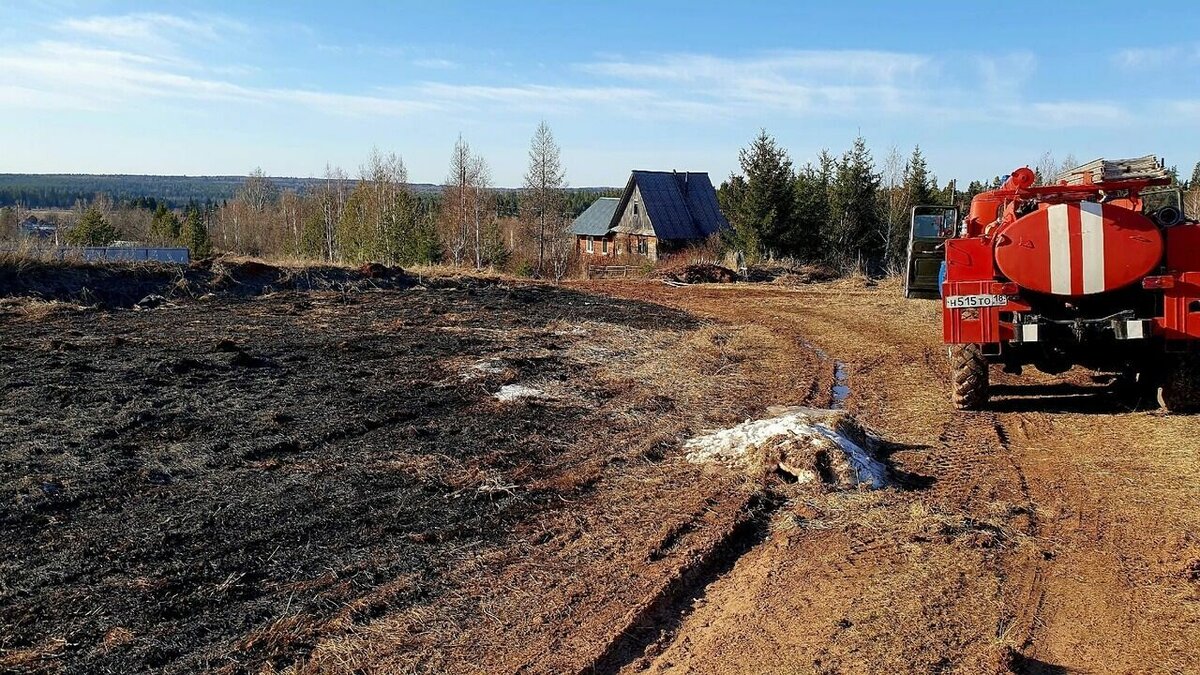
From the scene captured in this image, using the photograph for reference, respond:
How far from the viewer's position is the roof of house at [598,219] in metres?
49.6

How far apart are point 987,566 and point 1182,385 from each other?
4.50m

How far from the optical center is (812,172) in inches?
1259

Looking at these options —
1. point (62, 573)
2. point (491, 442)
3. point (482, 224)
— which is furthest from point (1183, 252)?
point (482, 224)

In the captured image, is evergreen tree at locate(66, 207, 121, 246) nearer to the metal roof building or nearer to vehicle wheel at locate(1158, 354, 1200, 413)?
the metal roof building

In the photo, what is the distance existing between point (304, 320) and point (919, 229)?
963 centimetres

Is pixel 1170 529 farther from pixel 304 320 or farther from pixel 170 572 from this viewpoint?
pixel 304 320

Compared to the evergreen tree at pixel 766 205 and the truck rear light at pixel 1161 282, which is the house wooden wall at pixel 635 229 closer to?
the evergreen tree at pixel 766 205

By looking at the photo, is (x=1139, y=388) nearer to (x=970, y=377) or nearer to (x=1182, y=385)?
(x=1182, y=385)

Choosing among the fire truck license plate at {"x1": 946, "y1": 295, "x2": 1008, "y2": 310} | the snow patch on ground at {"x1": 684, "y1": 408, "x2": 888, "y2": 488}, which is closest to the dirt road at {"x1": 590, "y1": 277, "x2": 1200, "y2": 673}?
the snow patch on ground at {"x1": 684, "y1": 408, "x2": 888, "y2": 488}

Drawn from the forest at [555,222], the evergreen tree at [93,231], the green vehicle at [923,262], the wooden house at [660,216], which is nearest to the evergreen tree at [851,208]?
the forest at [555,222]

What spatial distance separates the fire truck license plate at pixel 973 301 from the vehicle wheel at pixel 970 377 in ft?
1.86

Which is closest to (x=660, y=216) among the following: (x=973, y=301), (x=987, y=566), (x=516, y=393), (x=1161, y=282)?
(x=516, y=393)

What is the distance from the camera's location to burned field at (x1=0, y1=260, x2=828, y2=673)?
388cm

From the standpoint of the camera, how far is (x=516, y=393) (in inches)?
356
